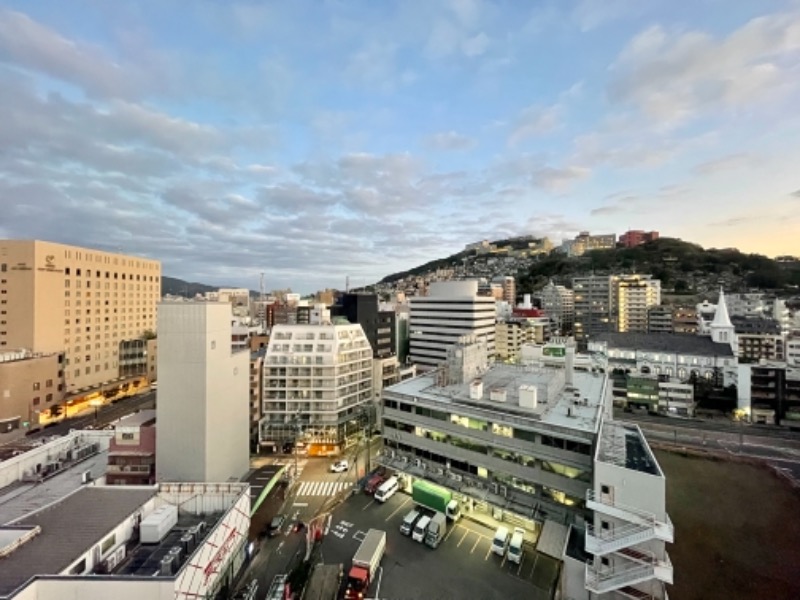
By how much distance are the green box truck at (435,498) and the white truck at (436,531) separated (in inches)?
51.5

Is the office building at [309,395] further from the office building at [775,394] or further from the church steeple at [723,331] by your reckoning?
the church steeple at [723,331]

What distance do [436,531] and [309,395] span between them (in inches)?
942

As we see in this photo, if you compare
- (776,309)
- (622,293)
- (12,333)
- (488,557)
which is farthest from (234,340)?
(776,309)

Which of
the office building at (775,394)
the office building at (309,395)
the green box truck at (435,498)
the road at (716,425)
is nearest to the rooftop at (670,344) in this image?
the office building at (775,394)

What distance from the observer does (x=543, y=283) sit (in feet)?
563

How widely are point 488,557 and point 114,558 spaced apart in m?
23.1

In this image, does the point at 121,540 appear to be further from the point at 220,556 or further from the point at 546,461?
the point at 546,461

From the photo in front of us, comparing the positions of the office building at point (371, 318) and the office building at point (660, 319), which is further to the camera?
the office building at point (660, 319)

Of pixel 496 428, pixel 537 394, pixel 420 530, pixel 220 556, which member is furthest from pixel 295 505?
pixel 537 394

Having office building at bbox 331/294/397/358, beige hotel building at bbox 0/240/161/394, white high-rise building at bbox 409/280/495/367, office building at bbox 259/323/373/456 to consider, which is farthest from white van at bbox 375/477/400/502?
beige hotel building at bbox 0/240/161/394

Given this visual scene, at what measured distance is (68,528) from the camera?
19.5m

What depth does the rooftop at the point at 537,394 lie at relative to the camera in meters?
29.2

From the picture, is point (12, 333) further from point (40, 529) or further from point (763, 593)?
point (763, 593)

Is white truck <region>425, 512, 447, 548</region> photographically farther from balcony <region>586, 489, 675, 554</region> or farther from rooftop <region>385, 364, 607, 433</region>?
balcony <region>586, 489, 675, 554</region>
